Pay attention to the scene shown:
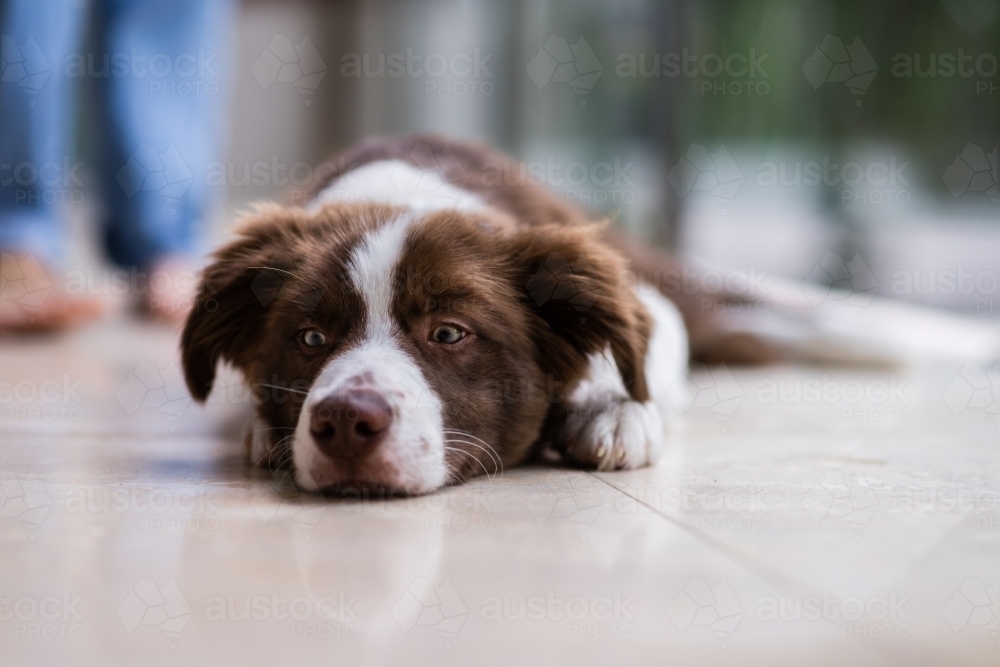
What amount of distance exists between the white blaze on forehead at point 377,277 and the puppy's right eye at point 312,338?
4.3 inches

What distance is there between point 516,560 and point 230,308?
3.77 feet

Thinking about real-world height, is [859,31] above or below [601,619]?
above

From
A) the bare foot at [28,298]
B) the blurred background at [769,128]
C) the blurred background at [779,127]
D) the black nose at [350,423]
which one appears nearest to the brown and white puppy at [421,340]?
the black nose at [350,423]

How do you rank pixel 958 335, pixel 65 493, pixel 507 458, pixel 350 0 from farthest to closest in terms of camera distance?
pixel 350 0 → pixel 958 335 → pixel 507 458 → pixel 65 493

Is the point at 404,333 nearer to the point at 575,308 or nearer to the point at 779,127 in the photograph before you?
the point at 575,308

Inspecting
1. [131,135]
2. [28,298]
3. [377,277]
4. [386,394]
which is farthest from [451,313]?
[131,135]

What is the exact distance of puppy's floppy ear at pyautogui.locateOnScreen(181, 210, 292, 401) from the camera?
2.26 meters

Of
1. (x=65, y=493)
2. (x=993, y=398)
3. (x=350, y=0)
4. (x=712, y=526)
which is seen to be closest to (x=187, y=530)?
(x=65, y=493)

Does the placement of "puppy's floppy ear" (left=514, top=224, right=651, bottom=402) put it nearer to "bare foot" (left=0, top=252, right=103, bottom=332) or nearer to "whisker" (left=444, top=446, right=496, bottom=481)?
"whisker" (left=444, top=446, right=496, bottom=481)

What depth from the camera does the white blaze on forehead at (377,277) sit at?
198 cm

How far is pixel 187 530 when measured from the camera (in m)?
1.57

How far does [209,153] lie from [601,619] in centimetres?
452

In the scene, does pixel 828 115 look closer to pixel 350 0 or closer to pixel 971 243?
pixel 971 243

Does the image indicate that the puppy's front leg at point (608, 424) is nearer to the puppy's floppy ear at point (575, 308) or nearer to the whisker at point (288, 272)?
the puppy's floppy ear at point (575, 308)
